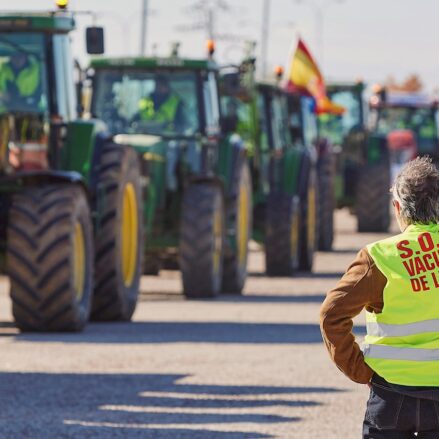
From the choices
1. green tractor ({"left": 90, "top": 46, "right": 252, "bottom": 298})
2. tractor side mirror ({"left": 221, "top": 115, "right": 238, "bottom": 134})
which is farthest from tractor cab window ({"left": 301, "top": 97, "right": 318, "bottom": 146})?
green tractor ({"left": 90, "top": 46, "right": 252, "bottom": 298})

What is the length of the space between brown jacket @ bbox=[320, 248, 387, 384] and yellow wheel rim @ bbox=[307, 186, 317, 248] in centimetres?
1847

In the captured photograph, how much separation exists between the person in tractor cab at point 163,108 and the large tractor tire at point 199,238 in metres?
0.83

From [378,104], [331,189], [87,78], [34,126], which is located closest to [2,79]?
[34,126]

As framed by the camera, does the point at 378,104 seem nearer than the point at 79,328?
No

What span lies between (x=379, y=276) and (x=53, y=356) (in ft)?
23.1

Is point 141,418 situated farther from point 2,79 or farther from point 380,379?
point 2,79

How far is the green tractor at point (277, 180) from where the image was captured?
2241 centimetres

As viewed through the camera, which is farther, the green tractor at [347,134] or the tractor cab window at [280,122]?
the green tractor at [347,134]

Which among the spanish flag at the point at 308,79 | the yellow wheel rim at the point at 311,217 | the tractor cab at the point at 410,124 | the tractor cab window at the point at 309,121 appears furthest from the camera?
the tractor cab at the point at 410,124

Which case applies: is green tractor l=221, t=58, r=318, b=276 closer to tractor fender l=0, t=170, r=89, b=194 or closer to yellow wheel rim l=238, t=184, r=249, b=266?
yellow wheel rim l=238, t=184, r=249, b=266

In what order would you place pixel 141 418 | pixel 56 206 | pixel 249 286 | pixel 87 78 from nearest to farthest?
pixel 141 418 < pixel 56 206 < pixel 87 78 < pixel 249 286

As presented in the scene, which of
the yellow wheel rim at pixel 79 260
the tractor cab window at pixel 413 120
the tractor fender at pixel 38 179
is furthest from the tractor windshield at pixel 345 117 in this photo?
the tractor fender at pixel 38 179

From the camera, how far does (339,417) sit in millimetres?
9680

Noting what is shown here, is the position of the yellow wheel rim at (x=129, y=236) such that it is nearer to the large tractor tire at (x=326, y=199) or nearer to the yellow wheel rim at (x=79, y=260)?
the yellow wheel rim at (x=79, y=260)
